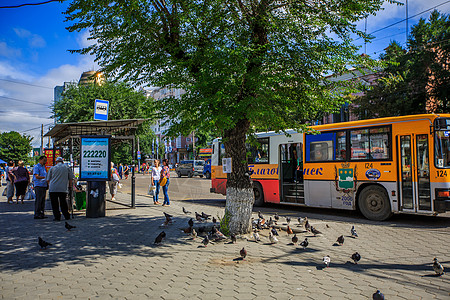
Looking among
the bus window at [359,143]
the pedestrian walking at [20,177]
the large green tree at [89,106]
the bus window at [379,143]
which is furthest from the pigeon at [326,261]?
the large green tree at [89,106]

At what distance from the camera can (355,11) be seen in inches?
274

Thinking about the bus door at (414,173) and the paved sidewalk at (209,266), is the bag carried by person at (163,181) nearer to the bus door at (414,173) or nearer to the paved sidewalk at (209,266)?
the paved sidewalk at (209,266)

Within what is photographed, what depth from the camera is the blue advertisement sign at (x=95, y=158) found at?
10.8 m

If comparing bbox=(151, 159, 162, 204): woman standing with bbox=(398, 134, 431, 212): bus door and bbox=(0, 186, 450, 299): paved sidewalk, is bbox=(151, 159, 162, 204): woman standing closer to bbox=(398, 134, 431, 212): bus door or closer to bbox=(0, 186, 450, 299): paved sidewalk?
bbox=(0, 186, 450, 299): paved sidewalk

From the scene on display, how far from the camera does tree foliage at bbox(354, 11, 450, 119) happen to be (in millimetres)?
24250

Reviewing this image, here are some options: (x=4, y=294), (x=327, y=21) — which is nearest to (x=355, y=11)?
(x=327, y=21)

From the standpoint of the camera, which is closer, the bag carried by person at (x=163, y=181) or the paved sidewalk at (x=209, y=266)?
the paved sidewalk at (x=209, y=266)

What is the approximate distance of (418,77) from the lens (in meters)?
25.0

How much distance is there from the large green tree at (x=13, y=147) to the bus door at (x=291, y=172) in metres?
75.7

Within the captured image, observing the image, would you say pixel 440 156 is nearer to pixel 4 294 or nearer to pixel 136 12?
pixel 136 12

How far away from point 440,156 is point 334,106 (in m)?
3.65

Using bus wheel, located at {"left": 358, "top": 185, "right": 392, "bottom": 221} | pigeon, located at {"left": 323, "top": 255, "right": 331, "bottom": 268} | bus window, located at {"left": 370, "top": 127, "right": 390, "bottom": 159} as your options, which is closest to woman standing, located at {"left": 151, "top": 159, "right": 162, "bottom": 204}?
bus wheel, located at {"left": 358, "top": 185, "right": 392, "bottom": 221}

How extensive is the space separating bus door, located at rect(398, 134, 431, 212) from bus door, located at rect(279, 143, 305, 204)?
3778 mm

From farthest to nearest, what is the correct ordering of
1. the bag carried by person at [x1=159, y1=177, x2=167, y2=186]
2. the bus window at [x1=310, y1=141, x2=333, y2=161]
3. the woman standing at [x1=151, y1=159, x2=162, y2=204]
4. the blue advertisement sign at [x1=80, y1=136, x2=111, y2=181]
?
the woman standing at [x1=151, y1=159, x2=162, y2=204]
the bag carried by person at [x1=159, y1=177, x2=167, y2=186]
the bus window at [x1=310, y1=141, x2=333, y2=161]
the blue advertisement sign at [x1=80, y1=136, x2=111, y2=181]
